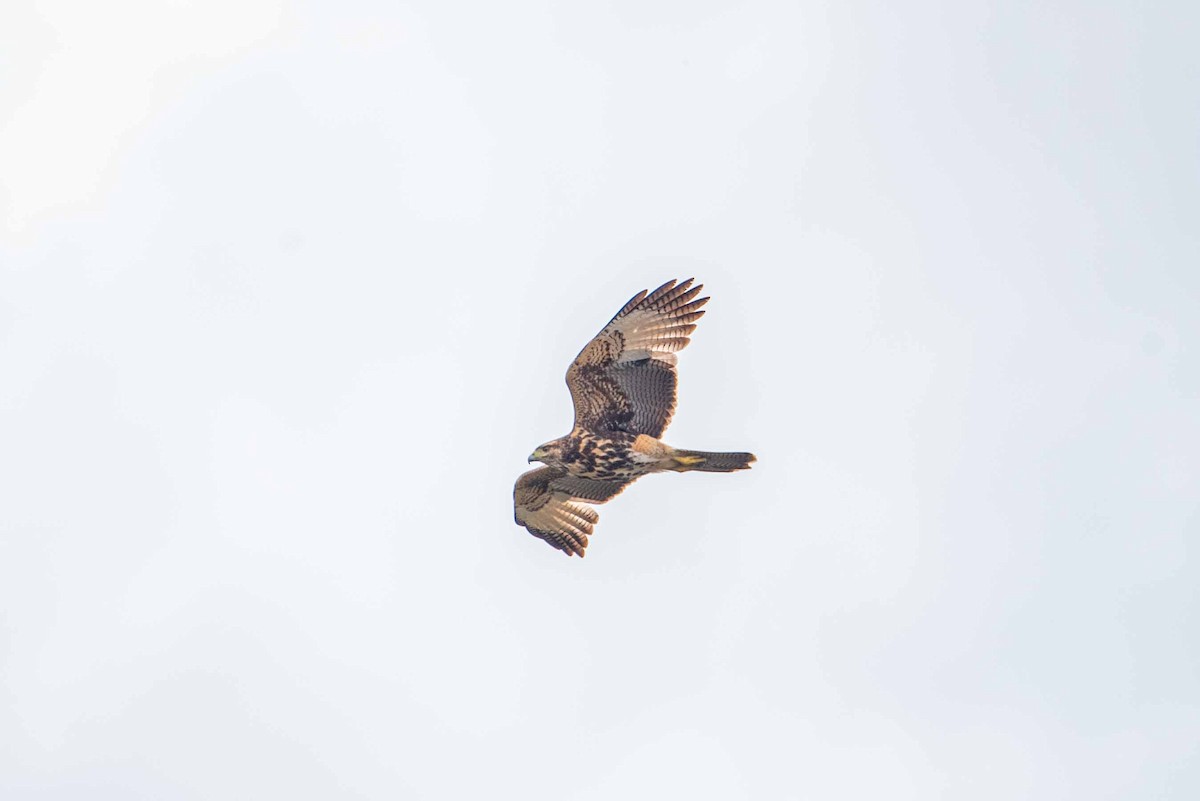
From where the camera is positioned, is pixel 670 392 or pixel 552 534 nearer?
pixel 670 392

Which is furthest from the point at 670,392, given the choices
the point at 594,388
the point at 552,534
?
the point at 552,534

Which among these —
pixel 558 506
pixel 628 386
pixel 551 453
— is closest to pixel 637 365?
pixel 628 386

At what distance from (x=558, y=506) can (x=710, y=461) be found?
330cm

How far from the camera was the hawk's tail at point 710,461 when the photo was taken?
63.7ft

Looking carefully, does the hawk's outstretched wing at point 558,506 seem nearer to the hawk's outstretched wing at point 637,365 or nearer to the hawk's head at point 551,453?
the hawk's head at point 551,453

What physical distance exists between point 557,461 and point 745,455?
85.0 inches

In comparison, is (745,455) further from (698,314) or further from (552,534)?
(552,534)

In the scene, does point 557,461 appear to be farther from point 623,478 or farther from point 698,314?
point 698,314

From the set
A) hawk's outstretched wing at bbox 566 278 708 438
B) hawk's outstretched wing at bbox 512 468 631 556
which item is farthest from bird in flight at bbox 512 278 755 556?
hawk's outstretched wing at bbox 512 468 631 556

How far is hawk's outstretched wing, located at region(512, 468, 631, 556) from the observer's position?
853 inches

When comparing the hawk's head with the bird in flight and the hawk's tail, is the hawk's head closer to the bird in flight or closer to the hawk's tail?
the bird in flight

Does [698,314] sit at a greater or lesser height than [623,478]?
greater

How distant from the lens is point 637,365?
2005 centimetres

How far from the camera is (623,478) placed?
20547 mm
